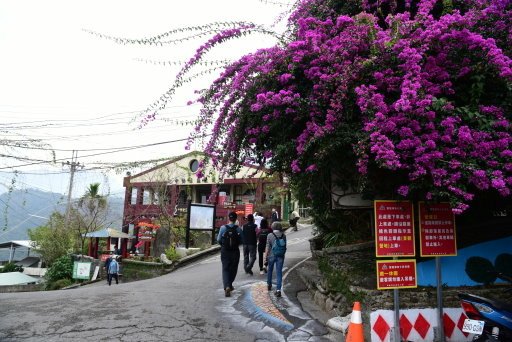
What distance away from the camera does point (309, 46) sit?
617 cm

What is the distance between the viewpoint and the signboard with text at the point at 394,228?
16.3 feet

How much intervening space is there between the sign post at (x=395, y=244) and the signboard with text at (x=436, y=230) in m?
0.21

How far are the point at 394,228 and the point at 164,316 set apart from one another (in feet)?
14.2

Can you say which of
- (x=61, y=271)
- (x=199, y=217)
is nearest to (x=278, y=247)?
(x=199, y=217)

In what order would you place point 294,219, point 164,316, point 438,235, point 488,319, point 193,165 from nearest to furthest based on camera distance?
1. point 488,319
2. point 438,235
3. point 164,316
4. point 294,219
5. point 193,165

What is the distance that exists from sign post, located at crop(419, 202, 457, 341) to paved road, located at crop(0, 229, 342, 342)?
1.74 metres

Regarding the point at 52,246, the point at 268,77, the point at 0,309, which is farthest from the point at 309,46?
the point at 52,246

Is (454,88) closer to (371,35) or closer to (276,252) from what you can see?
(371,35)

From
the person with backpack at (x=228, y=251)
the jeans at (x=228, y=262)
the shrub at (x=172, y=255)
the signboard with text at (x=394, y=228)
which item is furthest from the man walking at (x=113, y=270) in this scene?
the signboard with text at (x=394, y=228)

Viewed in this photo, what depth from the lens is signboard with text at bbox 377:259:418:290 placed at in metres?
4.88

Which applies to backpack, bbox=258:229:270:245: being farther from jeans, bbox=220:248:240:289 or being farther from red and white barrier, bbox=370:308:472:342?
red and white barrier, bbox=370:308:472:342

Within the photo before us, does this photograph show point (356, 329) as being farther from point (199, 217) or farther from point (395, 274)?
point (199, 217)

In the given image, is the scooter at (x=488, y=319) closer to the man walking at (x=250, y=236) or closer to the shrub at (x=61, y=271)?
the man walking at (x=250, y=236)

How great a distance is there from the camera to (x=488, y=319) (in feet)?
13.5
